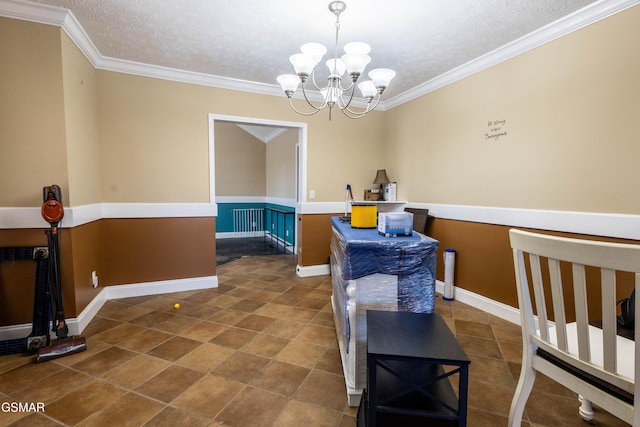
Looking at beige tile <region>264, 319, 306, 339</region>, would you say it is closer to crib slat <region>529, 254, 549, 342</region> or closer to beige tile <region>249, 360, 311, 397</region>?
beige tile <region>249, 360, 311, 397</region>

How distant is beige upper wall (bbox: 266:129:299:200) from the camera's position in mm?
5746

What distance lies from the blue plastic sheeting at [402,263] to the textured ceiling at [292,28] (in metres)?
1.68

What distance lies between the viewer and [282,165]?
6324 mm

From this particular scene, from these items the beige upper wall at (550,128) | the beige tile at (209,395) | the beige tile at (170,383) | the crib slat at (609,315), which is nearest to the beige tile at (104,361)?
the beige tile at (170,383)

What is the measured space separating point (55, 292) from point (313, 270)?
2700 mm

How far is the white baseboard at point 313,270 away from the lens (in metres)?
4.01

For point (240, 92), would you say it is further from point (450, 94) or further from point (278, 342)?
point (278, 342)

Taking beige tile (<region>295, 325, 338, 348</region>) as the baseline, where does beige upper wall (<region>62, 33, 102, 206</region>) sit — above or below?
above

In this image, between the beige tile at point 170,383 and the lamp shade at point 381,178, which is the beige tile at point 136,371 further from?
the lamp shade at point 381,178

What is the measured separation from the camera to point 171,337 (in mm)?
2365

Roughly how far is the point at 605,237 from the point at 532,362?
54.8 inches

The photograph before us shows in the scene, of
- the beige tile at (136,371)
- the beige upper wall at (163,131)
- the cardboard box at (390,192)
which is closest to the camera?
the beige tile at (136,371)

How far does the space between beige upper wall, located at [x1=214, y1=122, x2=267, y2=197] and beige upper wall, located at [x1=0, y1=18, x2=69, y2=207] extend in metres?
4.60

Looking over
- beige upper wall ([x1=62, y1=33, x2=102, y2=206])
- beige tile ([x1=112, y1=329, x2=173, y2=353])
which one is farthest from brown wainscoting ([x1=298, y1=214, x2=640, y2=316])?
beige upper wall ([x1=62, y1=33, x2=102, y2=206])
